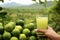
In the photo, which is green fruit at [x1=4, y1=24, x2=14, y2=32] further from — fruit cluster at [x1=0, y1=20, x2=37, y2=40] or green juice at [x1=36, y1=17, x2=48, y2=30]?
green juice at [x1=36, y1=17, x2=48, y2=30]

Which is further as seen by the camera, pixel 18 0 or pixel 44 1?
pixel 18 0

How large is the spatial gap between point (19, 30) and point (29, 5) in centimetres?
86

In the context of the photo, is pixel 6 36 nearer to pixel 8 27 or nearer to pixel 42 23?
pixel 8 27

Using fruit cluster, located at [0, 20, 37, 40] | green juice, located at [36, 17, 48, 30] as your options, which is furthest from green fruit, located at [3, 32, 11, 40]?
green juice, located at [36, 17, 48, 30]

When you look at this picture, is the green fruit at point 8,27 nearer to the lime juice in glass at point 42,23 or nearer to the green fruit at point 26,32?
the green fruit at point 26,32

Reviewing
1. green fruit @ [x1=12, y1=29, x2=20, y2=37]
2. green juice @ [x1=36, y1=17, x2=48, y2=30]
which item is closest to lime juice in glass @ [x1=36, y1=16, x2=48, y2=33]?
green juice @ [x1=36, y1=17, x2=48, y2=30]

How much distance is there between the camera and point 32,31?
128 cm

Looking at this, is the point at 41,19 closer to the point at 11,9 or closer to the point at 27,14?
the point at 27,14

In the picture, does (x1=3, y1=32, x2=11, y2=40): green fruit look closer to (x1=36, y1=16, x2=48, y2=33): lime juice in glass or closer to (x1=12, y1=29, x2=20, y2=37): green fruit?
(x1=12, y1=29, x2=20, y2=37): green fruit

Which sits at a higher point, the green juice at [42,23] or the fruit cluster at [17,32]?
the green juice at [42,23]

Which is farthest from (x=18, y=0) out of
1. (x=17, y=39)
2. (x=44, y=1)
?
(x=17, y=39)

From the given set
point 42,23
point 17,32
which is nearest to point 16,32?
point 17,32

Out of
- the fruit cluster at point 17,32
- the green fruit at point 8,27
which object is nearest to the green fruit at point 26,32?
the fruit cluster at point 17,32

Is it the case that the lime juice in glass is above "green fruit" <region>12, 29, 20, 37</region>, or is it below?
above
